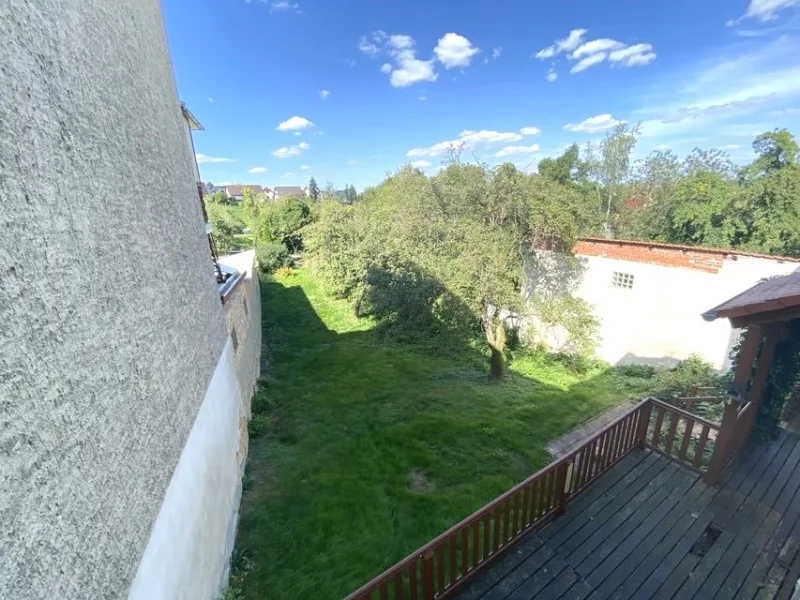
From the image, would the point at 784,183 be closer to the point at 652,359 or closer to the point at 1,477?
the point at 652,359

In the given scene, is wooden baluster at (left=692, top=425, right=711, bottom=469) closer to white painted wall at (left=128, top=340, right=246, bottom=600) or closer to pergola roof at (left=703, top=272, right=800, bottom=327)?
pergola roof at (left=703, top=272, right=800, bottom=327)

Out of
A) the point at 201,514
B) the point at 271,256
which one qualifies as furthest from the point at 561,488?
the point at 271,256

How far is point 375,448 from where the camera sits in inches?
289

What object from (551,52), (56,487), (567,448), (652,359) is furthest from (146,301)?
(551,52)

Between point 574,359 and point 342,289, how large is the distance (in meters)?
10.8

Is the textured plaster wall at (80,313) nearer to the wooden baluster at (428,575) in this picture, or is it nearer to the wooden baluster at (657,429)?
the wooden baluster at (428,575)

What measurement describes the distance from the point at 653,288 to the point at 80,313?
12.8 meters

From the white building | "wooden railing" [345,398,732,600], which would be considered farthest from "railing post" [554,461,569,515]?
the white building

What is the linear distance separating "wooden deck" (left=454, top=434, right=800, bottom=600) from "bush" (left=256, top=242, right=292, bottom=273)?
2378cm

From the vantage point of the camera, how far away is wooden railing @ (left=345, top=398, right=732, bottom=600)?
10.4ft

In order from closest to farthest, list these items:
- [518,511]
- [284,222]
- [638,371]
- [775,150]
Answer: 1. [518,511]
2. [638,371]
3. [775,150]
4. [284,222]

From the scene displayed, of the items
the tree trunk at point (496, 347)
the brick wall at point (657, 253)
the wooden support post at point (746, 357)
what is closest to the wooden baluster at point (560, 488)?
the wooden support post at point (746, 357)

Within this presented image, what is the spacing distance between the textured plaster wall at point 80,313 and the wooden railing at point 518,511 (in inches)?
73.7

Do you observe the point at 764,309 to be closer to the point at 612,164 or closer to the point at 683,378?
the point at 683,378
